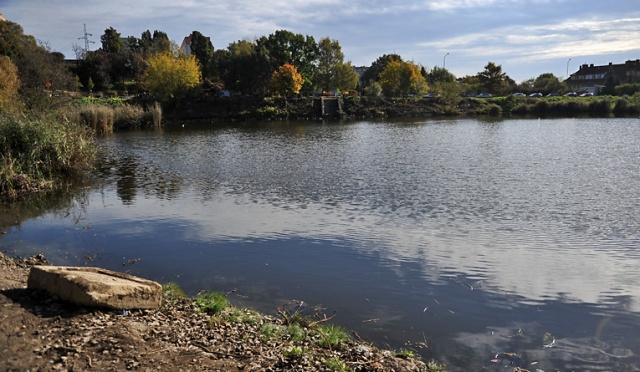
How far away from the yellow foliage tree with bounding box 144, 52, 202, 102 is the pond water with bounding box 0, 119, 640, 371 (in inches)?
1771

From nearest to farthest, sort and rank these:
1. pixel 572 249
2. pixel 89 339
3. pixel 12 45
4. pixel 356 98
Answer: pixel 89 339
pixel 572 249
pixel 12 45
pixel 356 98

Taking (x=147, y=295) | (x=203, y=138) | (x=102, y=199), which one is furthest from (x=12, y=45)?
(x=147, y=295)

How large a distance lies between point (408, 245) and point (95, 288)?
744 centimetres

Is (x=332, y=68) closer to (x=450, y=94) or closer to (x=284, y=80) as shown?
(x=284, y=80)

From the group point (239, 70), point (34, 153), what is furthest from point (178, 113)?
point (34, 153)

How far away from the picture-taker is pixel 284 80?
73.2 meters

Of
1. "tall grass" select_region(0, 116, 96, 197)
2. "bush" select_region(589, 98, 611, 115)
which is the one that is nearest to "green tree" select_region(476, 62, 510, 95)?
"bush" select_region(589, 98, 611, 115)

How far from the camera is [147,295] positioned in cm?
701

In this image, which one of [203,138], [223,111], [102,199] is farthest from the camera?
[223,111]

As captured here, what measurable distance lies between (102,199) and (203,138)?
2515 cm

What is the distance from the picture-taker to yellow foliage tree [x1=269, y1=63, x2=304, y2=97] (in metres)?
73.2

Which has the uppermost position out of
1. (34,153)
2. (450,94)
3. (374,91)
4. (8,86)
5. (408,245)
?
(374,91)

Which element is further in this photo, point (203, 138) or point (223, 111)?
point (223, 111)

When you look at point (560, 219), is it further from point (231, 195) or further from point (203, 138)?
point (203, 138)
